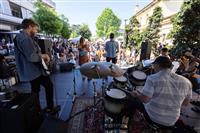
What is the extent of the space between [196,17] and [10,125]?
6964 millimetres

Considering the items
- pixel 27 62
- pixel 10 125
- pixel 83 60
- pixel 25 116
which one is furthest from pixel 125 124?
pixel 83 60

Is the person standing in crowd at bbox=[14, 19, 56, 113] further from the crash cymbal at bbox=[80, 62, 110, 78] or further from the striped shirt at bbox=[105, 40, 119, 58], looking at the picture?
the striped shirt at bbox=[105, 40, 119, 58]

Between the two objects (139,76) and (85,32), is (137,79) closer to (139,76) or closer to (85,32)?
(139,76)

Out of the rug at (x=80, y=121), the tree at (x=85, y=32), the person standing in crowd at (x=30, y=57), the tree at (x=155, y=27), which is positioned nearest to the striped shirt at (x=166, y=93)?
the rug at (x=80, y=121)

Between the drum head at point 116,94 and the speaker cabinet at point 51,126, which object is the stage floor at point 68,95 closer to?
the speaker cabinet at point 51,126

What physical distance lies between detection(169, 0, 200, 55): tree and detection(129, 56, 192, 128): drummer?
16.8 ft

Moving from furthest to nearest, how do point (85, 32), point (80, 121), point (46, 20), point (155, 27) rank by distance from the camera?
point (85, 32) < point (46, 20) < point (155, 27) < point (80, 121)

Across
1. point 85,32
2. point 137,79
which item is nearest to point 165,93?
point 137,79

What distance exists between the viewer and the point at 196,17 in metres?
6.22

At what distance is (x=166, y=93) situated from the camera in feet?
5.78

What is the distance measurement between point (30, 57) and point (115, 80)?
157 centimetres

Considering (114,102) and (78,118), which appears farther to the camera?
(78,118)

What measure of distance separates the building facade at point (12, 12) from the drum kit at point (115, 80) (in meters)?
16.1

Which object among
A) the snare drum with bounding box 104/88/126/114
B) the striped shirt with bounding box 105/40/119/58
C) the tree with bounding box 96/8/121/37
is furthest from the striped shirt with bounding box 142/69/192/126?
the tree with bounding box 96/8/121/37
